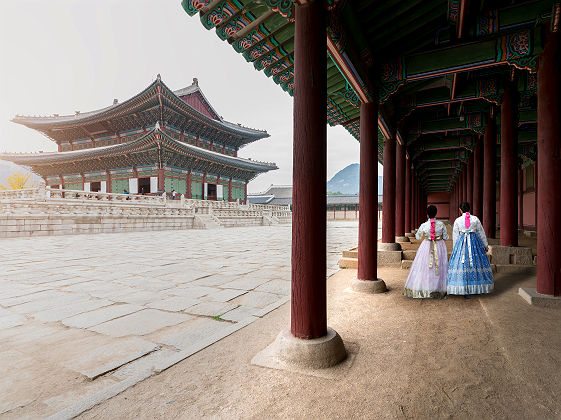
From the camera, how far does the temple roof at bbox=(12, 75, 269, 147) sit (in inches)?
1002

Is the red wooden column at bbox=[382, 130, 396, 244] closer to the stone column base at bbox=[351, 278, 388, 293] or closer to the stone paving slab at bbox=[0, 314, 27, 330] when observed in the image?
the stone column base at bbox=[351, 278, 388, 293]

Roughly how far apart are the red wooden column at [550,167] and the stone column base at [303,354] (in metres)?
2.94

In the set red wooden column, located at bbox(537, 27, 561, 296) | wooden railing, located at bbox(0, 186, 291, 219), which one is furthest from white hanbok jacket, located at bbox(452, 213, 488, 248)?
wooden railing, located at bbox(0, 186, 291, 219)

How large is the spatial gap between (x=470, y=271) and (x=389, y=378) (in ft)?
8.67

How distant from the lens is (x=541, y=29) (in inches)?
149

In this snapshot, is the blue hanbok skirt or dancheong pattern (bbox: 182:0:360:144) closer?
dancheong pattern (bbox: 182:0:360:144)

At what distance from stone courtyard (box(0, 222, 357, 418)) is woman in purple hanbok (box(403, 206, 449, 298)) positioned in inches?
67.2

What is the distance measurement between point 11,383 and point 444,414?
8.91 feet

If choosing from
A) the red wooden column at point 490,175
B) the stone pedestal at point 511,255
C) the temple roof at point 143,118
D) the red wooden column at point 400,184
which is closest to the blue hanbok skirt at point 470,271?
the stone pedestal at point 511,255

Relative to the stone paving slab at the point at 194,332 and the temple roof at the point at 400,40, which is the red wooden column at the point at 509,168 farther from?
the stone paving slab at the point at 194,332

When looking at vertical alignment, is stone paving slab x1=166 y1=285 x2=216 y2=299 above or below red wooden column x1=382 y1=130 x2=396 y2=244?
below

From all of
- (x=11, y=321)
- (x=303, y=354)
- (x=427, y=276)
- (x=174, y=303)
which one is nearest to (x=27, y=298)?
(x=11, y=321)

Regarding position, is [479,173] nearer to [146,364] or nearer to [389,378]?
[389,378]

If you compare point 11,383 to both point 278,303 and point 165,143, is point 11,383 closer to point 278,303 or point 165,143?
point 278,303
